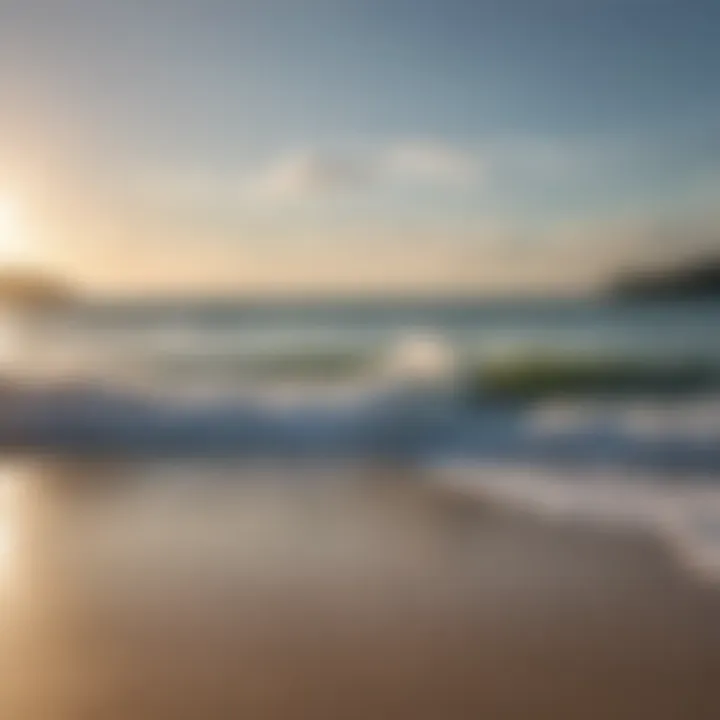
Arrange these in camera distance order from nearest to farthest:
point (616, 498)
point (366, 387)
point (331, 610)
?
point (331, 610) → point (616, 498) → point (366, 387)

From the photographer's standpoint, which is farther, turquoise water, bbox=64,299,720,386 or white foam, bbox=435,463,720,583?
turquoise water, bbox=64,299,720,386

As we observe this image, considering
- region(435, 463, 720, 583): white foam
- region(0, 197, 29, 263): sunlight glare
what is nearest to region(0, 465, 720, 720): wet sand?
region(435, 463, 720, 583): white foam

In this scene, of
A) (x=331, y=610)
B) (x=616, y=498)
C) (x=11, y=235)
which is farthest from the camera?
(x=11, y=235)

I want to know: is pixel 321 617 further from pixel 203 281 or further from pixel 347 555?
pixel 203 281

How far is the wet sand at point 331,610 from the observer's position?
1.12 meters


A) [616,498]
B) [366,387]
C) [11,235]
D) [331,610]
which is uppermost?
[11,235]

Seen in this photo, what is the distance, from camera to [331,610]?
4.26ft

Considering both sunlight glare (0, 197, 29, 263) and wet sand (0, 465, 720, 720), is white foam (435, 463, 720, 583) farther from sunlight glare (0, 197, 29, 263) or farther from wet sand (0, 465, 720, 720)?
sunlight glare (0, 197, 29, 263)

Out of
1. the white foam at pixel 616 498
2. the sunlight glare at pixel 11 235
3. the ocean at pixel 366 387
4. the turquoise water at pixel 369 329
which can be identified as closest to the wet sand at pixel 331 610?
the white foam at pixel 616 498

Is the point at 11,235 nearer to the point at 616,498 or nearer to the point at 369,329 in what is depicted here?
the point at 369,329

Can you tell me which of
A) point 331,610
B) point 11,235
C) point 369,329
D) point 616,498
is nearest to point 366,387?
point 369,329

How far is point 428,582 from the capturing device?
1371 millimetres

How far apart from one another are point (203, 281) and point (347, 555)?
0.64 meters

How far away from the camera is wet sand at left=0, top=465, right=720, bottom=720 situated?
44.2 inches
